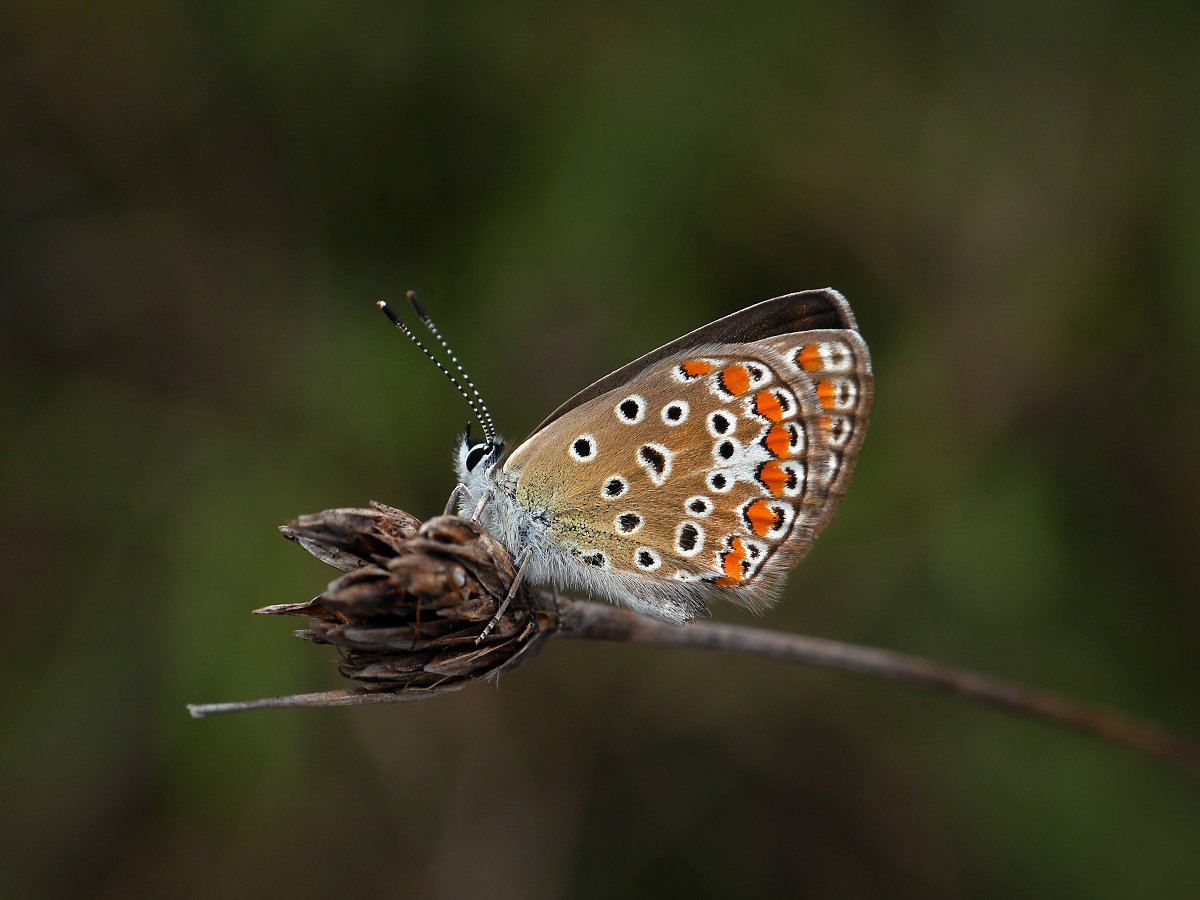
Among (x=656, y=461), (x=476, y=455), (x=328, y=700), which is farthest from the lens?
(x=476, y=455)

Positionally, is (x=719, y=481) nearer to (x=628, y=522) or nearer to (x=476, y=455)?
(x=628, y=522)

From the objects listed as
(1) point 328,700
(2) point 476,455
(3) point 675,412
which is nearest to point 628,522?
(3) point 675,412

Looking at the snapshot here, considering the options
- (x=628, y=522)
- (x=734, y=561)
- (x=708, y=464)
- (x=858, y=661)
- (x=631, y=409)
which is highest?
(x=631, y=409)

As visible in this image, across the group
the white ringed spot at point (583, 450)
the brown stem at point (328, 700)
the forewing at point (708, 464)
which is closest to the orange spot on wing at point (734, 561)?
the forewing at point (708, 464)

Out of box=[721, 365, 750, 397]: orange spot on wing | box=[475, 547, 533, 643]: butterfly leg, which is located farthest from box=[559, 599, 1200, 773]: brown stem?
box=[721, 365, 750, 397]: orange spot on wing

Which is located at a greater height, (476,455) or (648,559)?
(476,455)

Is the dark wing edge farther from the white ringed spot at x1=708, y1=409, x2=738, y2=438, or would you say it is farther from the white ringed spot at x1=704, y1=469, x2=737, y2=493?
the white ringed spot at x1=704, y1=469, x2=737, y2=493

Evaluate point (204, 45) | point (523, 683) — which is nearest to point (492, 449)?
point (523, 683)

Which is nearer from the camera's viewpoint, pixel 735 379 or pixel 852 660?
pixel 852 660
